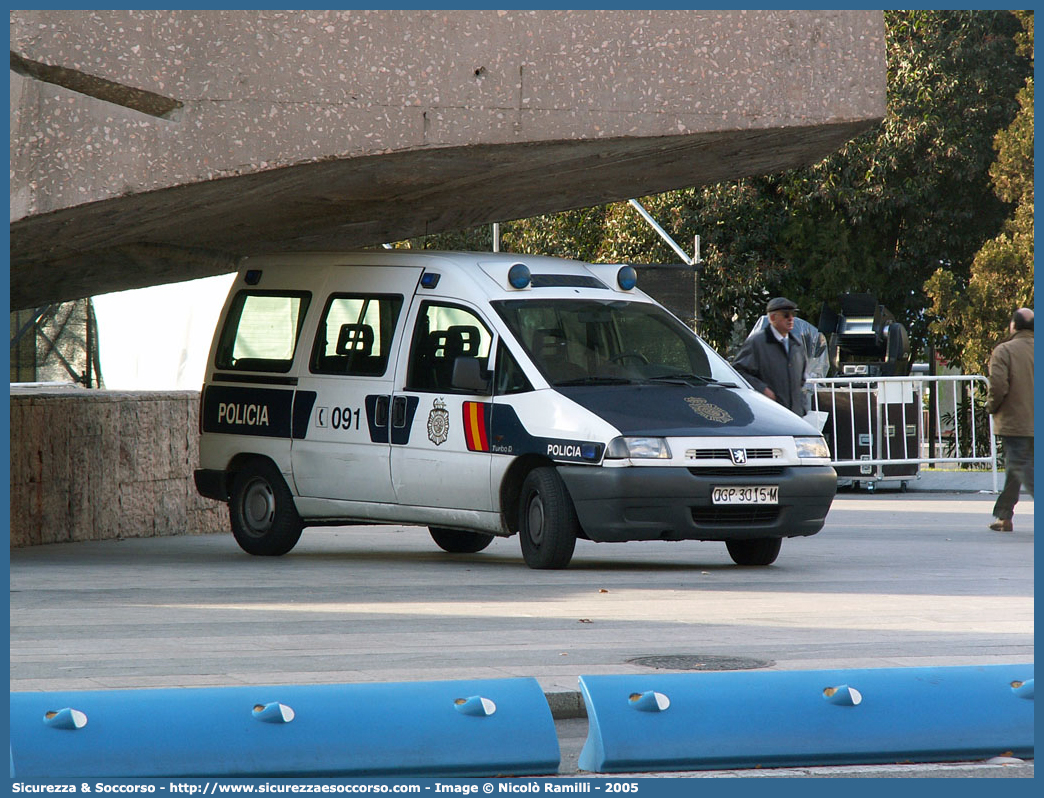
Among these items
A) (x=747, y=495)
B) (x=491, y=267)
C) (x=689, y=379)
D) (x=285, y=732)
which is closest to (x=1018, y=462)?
(x=689, y=379)

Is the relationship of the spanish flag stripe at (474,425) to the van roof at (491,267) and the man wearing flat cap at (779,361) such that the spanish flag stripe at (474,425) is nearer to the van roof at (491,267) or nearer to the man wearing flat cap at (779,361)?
the van roof at (491,267)

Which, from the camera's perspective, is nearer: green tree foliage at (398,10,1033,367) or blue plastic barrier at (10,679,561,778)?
blue plastic barrier at (10,679,561,778)

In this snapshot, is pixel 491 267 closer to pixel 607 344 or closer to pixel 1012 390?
pixel 607 344

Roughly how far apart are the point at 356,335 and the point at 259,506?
5.00 ft

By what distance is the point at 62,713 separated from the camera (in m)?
5.59

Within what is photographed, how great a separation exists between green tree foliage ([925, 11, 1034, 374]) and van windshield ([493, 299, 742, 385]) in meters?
17.5

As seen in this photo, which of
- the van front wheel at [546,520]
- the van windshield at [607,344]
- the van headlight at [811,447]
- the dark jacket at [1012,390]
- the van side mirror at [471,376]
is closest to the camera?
the van front wheel at [546,520]

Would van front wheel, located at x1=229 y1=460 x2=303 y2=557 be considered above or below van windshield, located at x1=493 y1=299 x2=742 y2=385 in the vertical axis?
below

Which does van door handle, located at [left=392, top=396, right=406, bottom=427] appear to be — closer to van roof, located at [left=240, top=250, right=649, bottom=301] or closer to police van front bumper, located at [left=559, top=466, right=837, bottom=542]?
van roof, located at [left=240, top=250, right=649, bottom=301]

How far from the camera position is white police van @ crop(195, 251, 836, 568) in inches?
429

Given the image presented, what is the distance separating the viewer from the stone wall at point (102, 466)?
13.5 m

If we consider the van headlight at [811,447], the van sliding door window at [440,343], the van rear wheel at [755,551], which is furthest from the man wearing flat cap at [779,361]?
the van sliding door window at [440,343]

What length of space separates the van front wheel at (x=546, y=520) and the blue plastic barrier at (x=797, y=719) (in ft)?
15.0

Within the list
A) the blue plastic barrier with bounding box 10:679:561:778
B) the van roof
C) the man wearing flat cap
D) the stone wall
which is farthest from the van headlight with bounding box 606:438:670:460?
the stone wall
